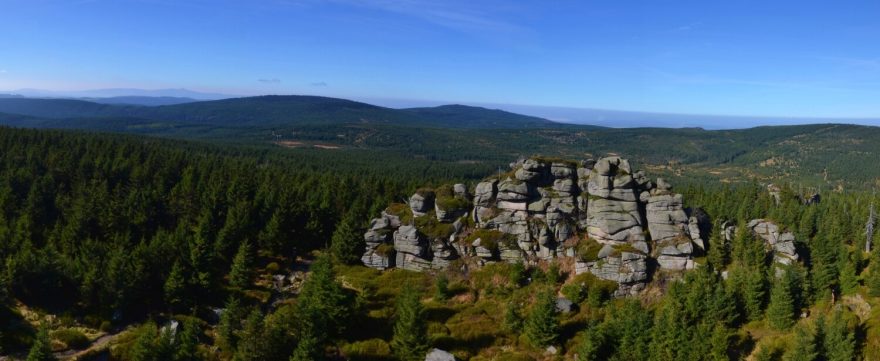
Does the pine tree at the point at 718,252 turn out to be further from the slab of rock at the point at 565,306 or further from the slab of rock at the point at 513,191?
the slab of rock at the point at 513,191

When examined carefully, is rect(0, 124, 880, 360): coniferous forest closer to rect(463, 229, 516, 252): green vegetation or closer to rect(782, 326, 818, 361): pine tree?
rect(782, 326, 818, 361): pine tree

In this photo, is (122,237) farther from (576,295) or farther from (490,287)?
(576,295)

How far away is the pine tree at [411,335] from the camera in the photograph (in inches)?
1831

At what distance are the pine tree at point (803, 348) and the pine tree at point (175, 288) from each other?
64.7 meters

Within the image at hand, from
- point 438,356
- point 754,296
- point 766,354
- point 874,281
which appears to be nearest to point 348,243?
point 438,356

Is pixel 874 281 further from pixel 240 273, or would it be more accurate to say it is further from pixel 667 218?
pixel 240 273

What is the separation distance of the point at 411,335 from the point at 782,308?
3948 cm

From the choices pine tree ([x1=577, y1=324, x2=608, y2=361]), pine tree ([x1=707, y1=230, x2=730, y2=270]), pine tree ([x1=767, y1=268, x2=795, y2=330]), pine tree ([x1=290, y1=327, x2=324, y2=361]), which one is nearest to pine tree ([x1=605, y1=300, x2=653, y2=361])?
pine tree ([x1=577, y1=324, x2=608, y2=361])

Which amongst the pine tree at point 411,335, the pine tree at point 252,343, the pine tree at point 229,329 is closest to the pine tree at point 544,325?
the pine tree at point 411,335

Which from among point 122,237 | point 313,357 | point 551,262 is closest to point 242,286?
point 122,237

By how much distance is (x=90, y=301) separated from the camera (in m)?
55.4

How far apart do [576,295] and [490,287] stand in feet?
37.9

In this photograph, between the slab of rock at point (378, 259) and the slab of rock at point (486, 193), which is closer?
the slab of rock at point (378, 259)

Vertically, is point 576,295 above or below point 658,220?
below
